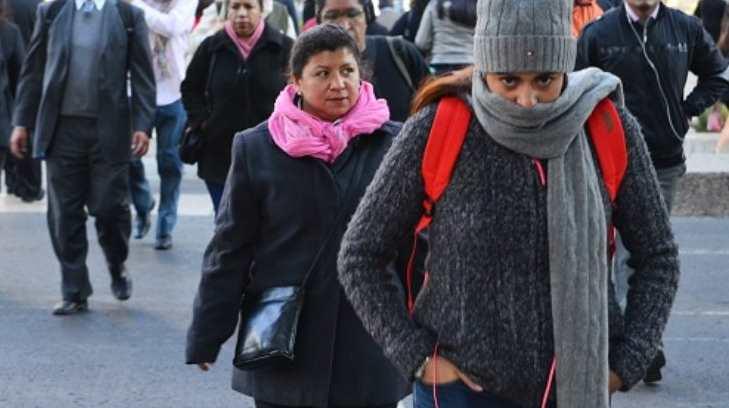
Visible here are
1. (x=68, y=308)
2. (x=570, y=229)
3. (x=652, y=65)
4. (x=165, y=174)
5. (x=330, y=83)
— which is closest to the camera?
(x=570, y=229)

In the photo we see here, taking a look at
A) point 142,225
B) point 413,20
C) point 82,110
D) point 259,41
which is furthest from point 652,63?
point 413,20

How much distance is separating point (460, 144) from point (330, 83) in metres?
1.42

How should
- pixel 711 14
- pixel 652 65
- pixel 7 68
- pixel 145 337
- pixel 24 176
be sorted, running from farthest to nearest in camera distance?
pixel 711 14, pixel 24 176, pixel 7 68, pixel 145 337, pixel 652 65

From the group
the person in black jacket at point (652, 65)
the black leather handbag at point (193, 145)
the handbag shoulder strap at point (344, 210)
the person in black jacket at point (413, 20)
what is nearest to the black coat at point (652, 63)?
the person in black jacket at point (652, 65)

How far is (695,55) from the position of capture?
24.8ft

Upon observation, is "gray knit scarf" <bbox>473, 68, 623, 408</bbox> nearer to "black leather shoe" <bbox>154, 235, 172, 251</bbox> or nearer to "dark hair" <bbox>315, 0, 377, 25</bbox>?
"dark hair" <bbox>315, 0, 377, 25</bbox>

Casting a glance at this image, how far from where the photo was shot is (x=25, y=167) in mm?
13125

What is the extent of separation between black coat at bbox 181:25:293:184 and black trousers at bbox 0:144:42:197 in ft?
16.3

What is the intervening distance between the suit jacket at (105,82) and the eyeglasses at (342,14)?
147 cm

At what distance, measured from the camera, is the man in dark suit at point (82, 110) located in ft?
27.9

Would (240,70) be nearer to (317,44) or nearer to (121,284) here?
(121,284)

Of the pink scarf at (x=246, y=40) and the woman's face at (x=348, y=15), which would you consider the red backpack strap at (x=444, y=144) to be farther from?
the pink scarf at (x=246, y=40)

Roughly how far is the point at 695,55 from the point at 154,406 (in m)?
2.84

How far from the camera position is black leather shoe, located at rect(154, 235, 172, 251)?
36.1ft
